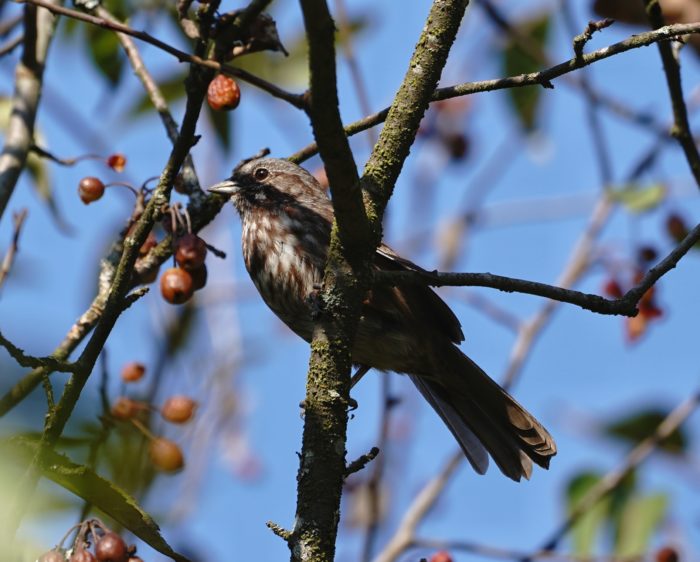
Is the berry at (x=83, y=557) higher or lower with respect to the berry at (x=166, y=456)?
lower

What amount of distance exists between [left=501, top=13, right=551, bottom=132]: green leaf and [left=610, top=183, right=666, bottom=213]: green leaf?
0.80 metres

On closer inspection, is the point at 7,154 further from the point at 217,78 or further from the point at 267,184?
the point at 267,184

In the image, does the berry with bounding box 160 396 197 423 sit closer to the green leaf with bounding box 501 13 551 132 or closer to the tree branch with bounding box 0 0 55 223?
the tree branch with bounding box 0 0 55 223

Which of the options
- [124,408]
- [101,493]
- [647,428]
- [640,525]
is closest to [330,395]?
[101,493]

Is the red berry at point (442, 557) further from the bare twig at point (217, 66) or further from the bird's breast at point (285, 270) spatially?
the bare twig at point (217, 66)

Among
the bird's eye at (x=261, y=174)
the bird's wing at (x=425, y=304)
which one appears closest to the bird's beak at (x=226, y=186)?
the bird's eye at (x=261, y=174)

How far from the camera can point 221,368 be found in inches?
250

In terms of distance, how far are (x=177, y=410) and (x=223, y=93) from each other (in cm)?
112

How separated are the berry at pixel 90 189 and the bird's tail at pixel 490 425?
5.82 feet

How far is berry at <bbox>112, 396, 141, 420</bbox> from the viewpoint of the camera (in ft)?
11.3

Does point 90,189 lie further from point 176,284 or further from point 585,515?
point 585,515

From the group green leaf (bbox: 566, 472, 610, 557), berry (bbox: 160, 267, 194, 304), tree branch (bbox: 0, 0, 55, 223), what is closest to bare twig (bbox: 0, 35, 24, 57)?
tree branch (bbox: 0, 0, 55, 223)

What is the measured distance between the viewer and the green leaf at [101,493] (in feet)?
7.93

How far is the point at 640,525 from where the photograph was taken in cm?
488
